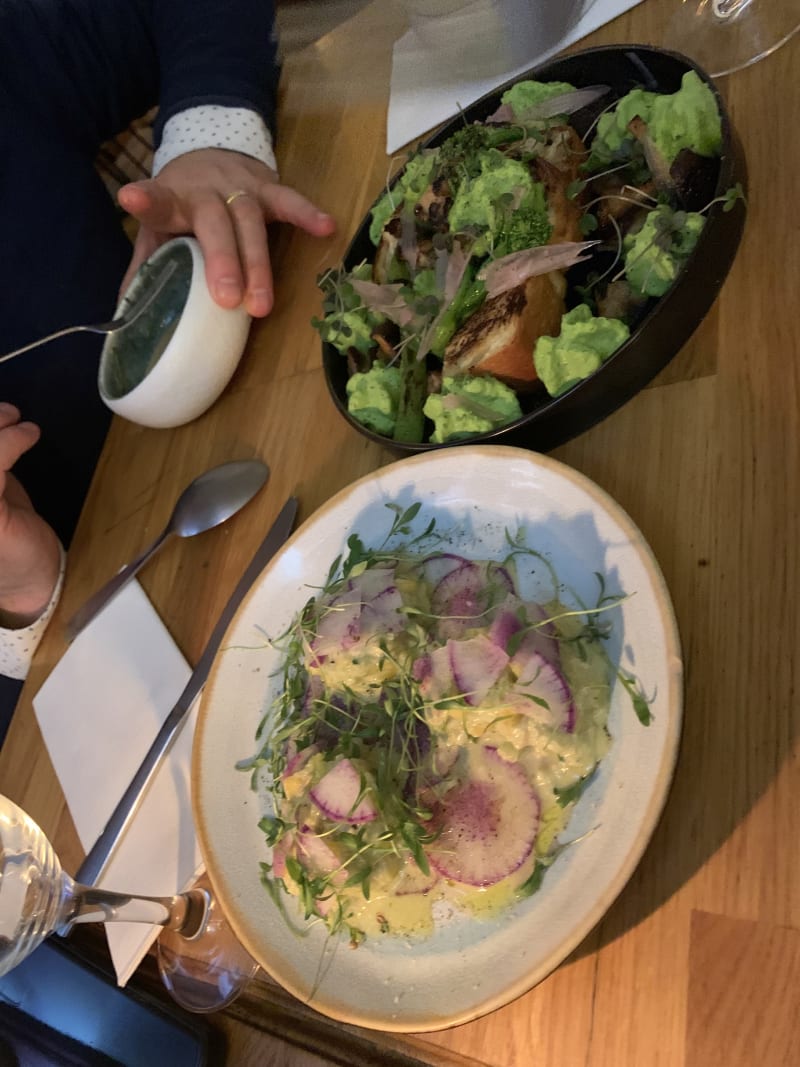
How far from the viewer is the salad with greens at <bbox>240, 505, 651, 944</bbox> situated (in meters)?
0.54

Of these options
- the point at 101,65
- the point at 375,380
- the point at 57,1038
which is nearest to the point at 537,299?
the point at 375,380

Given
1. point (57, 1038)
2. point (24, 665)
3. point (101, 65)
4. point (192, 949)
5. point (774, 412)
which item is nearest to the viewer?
point (774, 412)

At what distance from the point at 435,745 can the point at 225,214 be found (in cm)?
74

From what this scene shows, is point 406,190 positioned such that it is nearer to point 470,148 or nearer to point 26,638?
point 470,148

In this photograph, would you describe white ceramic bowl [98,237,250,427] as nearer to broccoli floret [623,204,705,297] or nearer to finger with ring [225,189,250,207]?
finger with ring [225,189,250,207]

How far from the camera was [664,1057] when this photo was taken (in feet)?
1.55

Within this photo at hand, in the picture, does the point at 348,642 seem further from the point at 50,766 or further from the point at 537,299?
the point at 50,766

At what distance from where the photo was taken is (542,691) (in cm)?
53

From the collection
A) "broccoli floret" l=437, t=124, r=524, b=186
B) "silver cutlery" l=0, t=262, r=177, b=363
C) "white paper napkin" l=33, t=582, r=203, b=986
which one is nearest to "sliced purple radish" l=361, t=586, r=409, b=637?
"white paper napkin" l=33, t=582, r=203, b=986

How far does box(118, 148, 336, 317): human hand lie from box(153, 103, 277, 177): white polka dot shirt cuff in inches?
0.5

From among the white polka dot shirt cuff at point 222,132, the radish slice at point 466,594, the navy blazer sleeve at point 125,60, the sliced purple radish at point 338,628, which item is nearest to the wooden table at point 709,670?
the radish slice at point 466,594

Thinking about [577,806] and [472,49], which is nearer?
[577,806]

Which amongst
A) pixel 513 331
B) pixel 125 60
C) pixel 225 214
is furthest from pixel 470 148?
pixel 125 60

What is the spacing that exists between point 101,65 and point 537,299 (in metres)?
1.13
